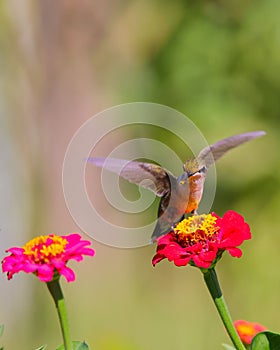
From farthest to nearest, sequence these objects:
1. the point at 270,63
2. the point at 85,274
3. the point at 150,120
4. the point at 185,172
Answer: the point at 85,274 → the point at 270,63 → the point at 150,120 → the point at 185,172

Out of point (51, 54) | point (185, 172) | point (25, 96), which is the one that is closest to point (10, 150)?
point (25, 96)

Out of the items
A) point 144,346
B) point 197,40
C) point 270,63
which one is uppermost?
point 197,40

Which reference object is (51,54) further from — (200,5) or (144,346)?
(144,346)

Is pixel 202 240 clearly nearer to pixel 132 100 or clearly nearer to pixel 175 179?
pixel 175 179

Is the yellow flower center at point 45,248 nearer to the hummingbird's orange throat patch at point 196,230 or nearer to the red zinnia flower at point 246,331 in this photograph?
the hummingbird's orange throat patch at point 196,230

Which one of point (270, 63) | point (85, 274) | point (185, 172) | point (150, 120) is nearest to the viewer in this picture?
point (185, 172)

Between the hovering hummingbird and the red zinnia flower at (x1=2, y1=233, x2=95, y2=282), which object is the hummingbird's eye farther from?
the red zinnia flower at (x1=2, y1=233, x2=95, y2=282)
